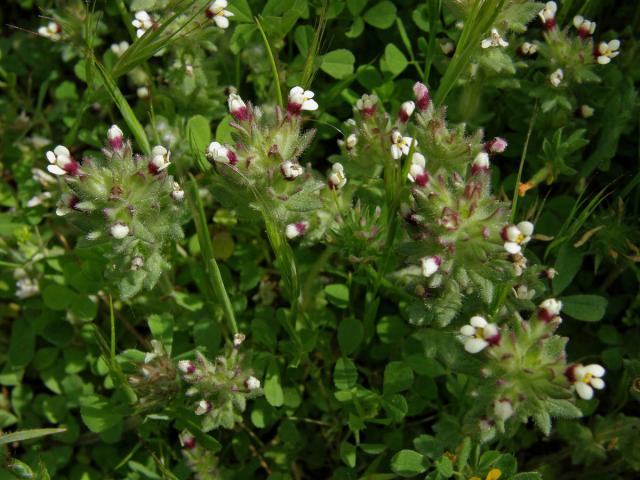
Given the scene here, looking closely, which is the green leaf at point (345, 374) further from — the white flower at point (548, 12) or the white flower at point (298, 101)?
the white flower at point (548, 12)

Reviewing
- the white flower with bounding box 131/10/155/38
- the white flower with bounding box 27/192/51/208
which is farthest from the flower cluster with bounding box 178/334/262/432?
the white flower with bounding box 131/10/155/38

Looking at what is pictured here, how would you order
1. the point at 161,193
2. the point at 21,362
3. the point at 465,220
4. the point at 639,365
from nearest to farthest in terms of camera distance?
the point at 465,220 < the point at 161,193 < the point at 639,365 < the point at 21,362

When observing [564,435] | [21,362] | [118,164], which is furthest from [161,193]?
[564,435]

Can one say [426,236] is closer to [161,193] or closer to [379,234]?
[379,234]

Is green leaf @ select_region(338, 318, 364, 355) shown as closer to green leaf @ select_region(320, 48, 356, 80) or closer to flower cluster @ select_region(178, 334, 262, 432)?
flower cluster @ select_region(178, 334, 262, 432)

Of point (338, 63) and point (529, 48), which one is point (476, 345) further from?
point (338, 63)

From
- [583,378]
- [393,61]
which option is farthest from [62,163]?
[583,378]
